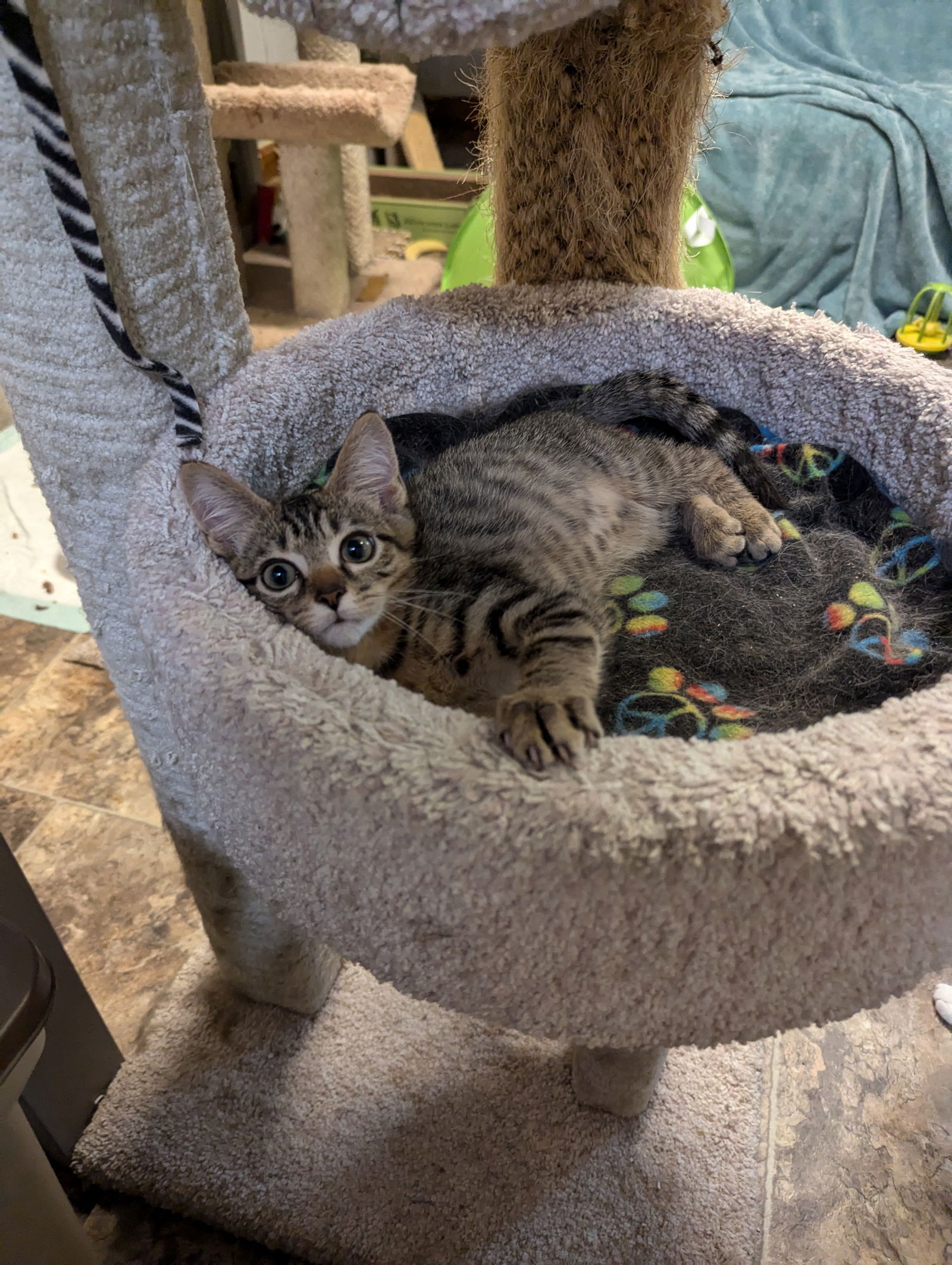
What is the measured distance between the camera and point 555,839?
64cm

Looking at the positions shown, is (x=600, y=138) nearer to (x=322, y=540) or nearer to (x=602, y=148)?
(x=602, y=148)

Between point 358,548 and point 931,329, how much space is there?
2718mm

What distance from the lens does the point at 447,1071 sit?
4.11ft

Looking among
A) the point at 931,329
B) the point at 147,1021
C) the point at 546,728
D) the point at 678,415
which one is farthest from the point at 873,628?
the point at 931,329

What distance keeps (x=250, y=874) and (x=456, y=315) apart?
0.92 metres

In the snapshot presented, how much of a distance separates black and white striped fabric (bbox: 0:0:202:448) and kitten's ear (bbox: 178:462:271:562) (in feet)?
0.37

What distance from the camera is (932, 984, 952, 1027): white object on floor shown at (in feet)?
4.36

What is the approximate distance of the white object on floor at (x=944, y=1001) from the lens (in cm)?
133

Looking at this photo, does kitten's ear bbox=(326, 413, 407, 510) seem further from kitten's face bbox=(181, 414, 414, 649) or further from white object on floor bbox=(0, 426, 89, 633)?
white object on floor bbox=(0, 426, 89, 633)

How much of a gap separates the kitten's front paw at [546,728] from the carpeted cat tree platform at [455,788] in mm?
19

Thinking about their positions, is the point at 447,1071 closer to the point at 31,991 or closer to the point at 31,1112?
the point at 31,1112

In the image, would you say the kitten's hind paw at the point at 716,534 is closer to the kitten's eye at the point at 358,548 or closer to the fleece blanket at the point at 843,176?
the kitten's eye at the point at 358,548

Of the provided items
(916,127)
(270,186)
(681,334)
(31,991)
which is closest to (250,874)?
(31,991)

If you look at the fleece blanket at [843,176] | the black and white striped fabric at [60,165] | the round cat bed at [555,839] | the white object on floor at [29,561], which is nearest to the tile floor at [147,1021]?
the white object on floor at [29,561]
